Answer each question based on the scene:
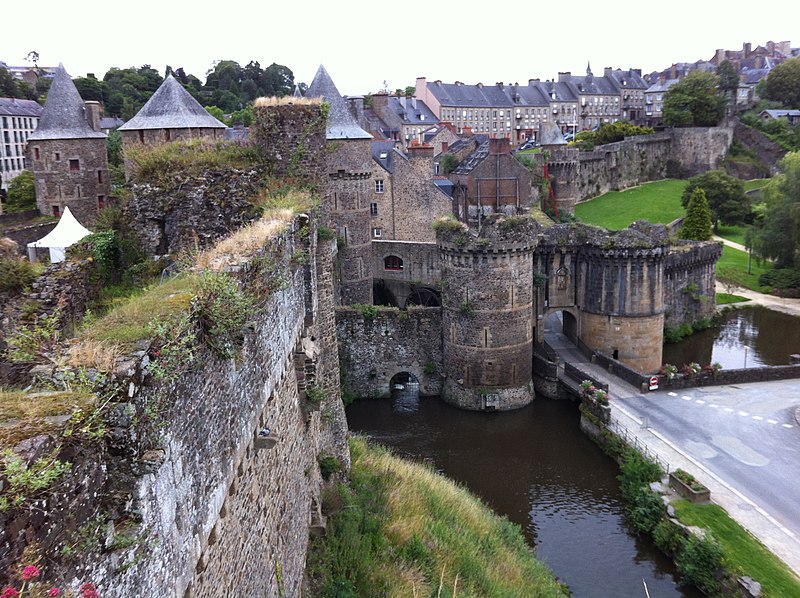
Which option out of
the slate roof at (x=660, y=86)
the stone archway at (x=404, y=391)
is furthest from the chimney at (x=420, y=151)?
the slate roof at (x=660, y=86)

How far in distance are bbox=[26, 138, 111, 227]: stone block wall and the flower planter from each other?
22443mm

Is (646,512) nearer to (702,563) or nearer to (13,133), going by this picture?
(702,563)

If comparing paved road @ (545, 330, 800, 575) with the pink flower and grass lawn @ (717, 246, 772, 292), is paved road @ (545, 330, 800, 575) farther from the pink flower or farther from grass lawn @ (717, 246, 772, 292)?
grass lawn @ (717, 246, 772, 292)

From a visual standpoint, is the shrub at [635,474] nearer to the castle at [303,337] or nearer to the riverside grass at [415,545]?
the riverside grass at [415,545]

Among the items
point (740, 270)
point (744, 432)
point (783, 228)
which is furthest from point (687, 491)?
point (740, 270)

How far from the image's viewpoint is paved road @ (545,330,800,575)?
16.1 meters

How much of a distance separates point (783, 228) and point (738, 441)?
90.7 ft

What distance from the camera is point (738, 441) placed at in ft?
66.3

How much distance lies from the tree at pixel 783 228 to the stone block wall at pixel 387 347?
26.2 metres

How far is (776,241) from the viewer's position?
4291 cm

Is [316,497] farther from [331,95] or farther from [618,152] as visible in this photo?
[618,152]

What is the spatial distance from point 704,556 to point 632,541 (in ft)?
8.03

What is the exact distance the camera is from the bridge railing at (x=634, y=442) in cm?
1916

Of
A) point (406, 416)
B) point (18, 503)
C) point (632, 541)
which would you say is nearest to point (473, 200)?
point (406, 416)
